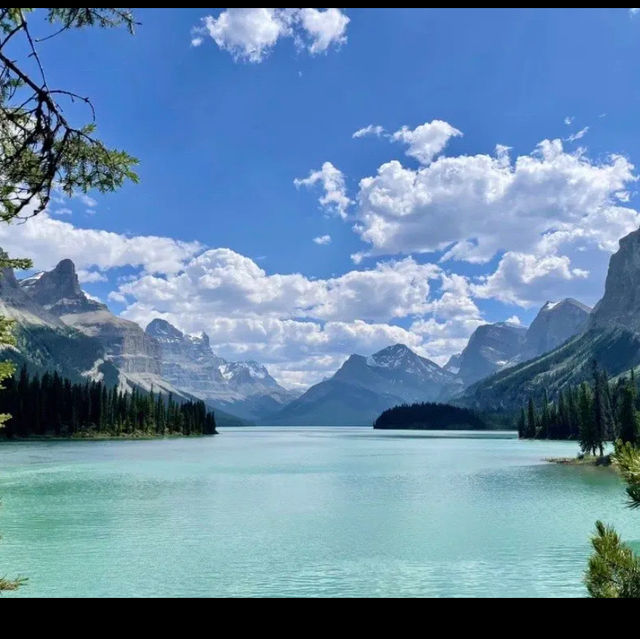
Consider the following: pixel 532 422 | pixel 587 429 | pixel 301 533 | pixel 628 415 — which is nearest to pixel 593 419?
pixel 587 429

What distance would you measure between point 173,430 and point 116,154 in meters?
190

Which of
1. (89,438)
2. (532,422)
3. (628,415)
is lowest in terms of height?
(89,438)

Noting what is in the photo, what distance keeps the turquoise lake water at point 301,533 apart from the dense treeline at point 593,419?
929 centimetres

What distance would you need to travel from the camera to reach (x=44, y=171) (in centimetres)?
750

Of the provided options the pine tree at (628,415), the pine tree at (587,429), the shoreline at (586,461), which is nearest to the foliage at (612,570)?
the shoreline at (586,461)

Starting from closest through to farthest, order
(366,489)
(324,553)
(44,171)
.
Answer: (44,171)
(324,553)
(366,489)

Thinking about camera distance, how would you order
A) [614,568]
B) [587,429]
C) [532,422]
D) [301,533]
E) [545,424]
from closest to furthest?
[614,568]
[301,533]
[587,429]
[545,424]
[532,422]

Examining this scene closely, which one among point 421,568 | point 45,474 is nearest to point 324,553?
point 421,568

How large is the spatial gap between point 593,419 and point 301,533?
7570 cm

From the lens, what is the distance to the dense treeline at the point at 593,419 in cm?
9106

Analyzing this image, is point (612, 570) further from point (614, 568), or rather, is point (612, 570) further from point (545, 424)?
point (545, 424)

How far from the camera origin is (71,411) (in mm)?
169250
